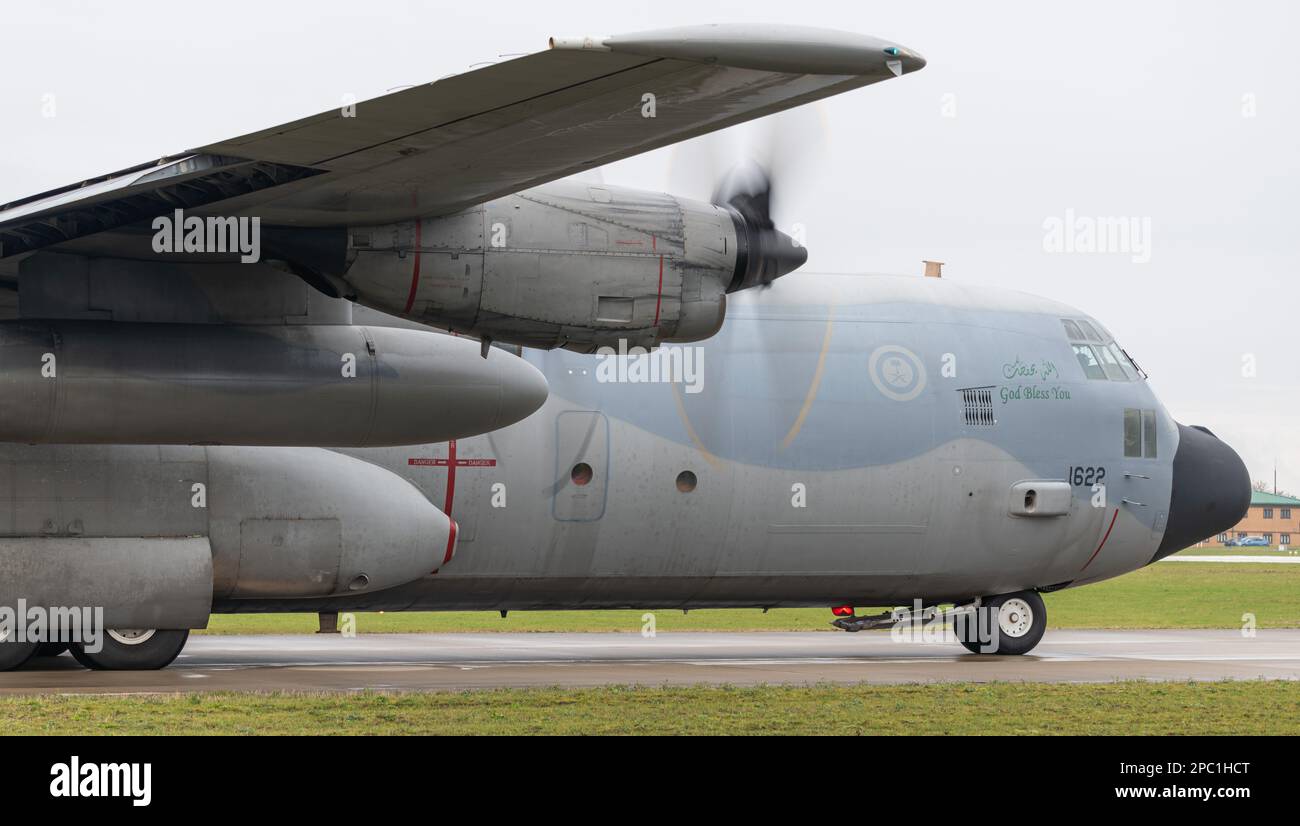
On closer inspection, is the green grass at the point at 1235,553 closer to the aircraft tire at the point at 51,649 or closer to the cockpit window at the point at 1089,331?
the cockpit window at the point at 1089,331

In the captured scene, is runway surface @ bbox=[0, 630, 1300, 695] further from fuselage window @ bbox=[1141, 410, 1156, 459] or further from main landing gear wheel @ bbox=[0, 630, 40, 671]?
fuselage window @ bbox=[1141, 410, 1156, 459]

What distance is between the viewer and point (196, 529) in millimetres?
15617

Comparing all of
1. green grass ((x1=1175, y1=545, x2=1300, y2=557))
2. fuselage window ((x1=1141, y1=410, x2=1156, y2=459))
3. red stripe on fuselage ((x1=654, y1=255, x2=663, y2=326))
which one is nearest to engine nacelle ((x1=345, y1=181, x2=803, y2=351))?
red stripe on fuselage ((x1=654, y1=255, x2=663, y2=326))

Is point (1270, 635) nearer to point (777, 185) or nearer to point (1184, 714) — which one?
point (1184, 714)

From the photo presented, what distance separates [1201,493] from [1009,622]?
3.11 meters

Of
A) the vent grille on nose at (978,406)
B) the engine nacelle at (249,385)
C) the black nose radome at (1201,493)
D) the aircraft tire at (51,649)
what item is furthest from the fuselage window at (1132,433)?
the aircraft tire at (51,649)

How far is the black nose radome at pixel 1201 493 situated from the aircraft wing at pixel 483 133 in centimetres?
1223

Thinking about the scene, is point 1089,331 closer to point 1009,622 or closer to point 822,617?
point 1009,622

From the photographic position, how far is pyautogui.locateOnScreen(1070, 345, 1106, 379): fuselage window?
65.4 ft

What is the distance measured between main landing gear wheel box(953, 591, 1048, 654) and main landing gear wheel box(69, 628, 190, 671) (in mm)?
10281

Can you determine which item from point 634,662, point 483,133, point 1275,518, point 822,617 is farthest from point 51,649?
point 1275,518

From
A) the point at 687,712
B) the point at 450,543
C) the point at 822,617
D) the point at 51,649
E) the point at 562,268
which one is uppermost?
the point at 562,268

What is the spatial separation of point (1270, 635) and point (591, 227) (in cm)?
2018

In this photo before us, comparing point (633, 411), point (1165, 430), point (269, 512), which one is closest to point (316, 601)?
point (269, 512)
